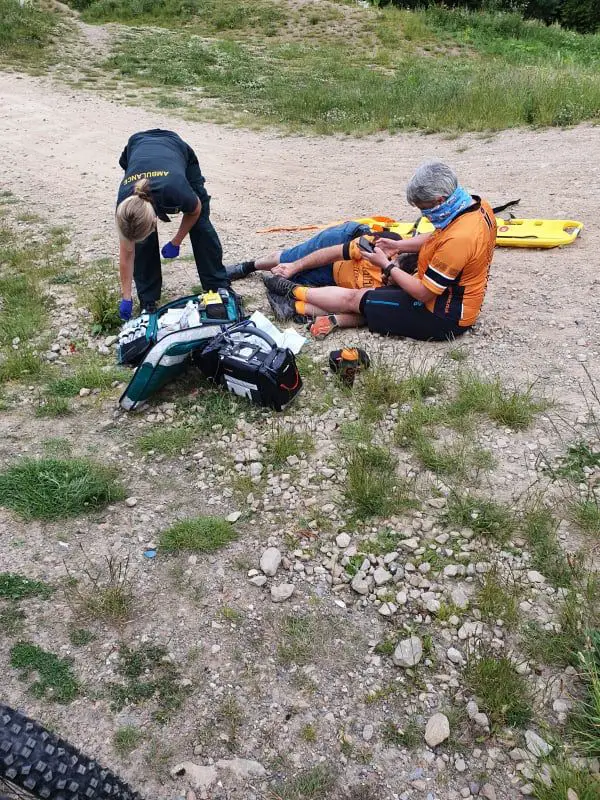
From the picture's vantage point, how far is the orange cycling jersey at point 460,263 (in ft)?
15.1

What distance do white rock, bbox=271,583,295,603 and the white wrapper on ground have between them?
7.07 ft

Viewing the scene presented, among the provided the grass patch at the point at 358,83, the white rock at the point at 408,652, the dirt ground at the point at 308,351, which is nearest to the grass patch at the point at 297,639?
the dirt ground at the point at 308,351

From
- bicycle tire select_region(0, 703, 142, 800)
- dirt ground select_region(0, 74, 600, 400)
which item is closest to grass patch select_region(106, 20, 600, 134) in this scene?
dirt ground select_region(0, 74, 600, 400)

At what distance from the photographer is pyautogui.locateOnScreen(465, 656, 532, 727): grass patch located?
8.25ft

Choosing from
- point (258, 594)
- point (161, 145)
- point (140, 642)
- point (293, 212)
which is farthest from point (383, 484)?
point (293, 212)

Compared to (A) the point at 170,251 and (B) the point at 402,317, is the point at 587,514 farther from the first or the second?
(A) the point at 170,251

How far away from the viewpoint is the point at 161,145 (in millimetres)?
5090

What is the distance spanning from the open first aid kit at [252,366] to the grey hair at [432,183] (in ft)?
4.96

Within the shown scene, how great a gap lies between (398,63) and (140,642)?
17.1 meters

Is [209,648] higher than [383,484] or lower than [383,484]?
lower

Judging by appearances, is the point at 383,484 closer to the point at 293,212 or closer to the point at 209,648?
the point at 209,648

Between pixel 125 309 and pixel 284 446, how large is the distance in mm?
2177

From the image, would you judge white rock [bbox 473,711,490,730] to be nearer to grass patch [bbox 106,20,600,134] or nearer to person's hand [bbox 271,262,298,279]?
person's hand [bbox 271,262,298,279]

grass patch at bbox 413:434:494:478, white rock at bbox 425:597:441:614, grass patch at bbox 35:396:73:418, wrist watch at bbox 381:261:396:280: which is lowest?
grass patch at bbox 35:396:73:418
